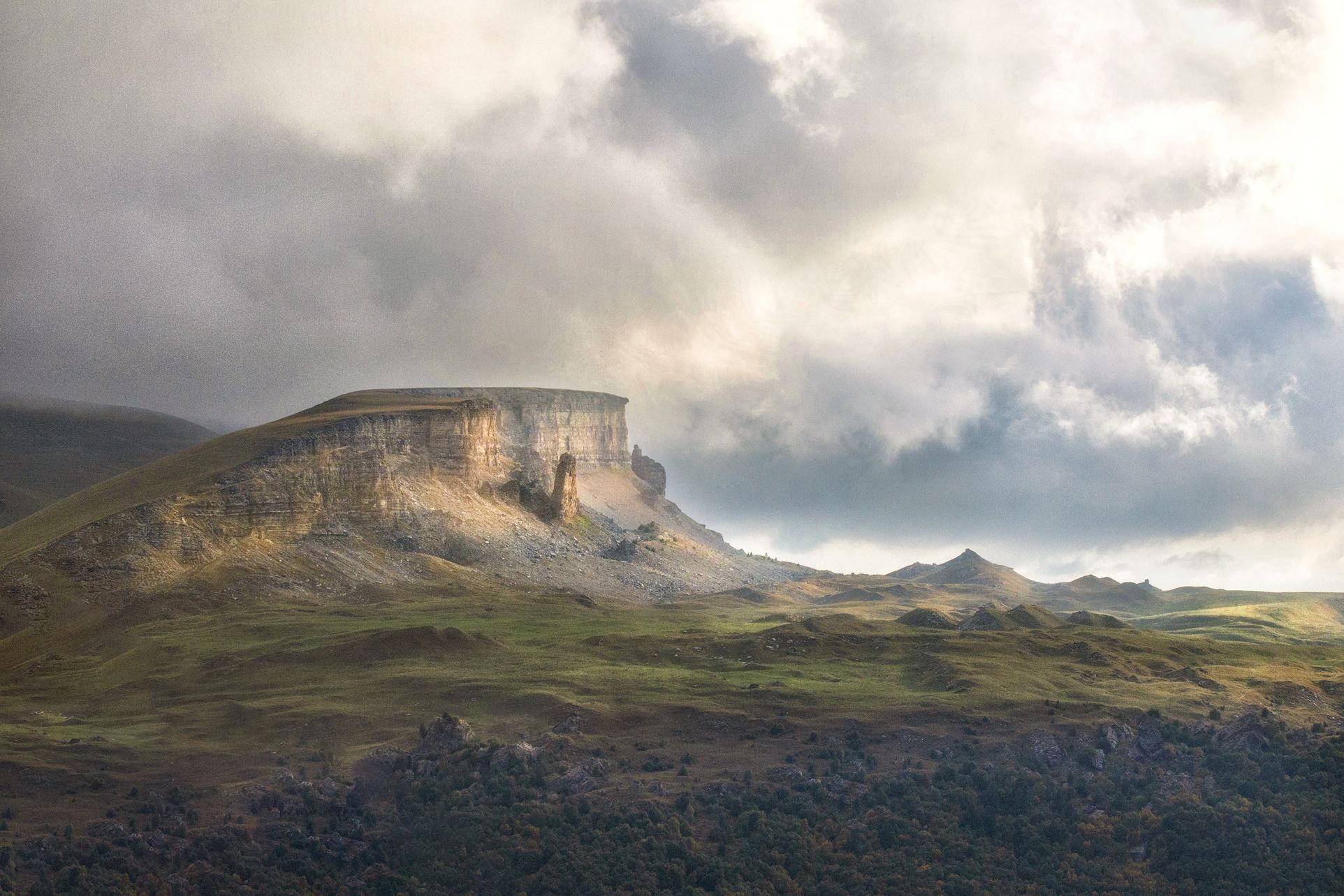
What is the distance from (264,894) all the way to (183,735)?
1009 inches

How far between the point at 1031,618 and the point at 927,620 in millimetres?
12261

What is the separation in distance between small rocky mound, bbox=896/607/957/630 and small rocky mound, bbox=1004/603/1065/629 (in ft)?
23.6

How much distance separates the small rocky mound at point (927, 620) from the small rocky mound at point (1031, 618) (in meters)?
7.19

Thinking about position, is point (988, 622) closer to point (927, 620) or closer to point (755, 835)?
point (927, 620)

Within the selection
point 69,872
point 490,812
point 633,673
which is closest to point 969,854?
point 490,812

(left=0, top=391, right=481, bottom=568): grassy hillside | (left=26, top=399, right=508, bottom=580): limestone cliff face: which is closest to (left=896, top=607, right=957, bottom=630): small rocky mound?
(left=26, top=399, right=508, bottom=580): limestone cliff face

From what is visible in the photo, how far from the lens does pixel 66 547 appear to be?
147 metres

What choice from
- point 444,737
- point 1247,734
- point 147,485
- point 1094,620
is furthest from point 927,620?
point 147,485

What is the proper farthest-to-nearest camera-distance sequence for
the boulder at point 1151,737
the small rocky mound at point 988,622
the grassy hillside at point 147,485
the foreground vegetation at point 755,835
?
the grassy hillside at point 147,485, the small rocky mound at point 988,622, the boulder at point 1151,737, the foreground vegetation at point 755,835

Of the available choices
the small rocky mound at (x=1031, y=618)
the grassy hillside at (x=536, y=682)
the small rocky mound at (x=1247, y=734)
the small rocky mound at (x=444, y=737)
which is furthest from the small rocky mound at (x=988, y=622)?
the small rocky mound at (x=444, y=737)

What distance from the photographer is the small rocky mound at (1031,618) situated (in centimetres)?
16288

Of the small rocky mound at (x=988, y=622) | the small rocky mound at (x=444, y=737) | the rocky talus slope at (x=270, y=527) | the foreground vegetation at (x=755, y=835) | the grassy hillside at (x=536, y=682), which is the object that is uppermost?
the rocky talus slope at (x=270, y=527)

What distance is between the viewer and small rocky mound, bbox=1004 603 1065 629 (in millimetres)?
162875

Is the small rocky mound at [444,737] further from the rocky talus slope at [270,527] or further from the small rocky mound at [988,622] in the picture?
the small rocky mound at [988,622]
